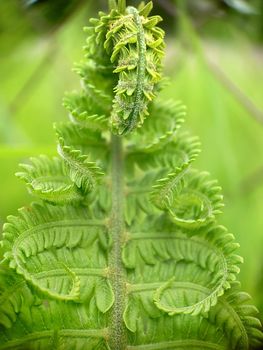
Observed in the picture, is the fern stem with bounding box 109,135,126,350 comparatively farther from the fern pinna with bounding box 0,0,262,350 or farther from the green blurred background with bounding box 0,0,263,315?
the green blurred background with bounding box 0,0,263,315

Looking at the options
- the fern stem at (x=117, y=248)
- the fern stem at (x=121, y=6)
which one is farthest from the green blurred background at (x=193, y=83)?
the fern stem at (x=121, y=6)

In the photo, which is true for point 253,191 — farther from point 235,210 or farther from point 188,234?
point 188,234

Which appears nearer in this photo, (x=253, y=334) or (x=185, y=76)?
(x=253, y=334)

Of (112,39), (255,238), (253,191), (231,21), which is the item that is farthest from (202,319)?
(231,21)

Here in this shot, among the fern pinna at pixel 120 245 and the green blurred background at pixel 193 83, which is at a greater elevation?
the green blurred background at pixel 193 83

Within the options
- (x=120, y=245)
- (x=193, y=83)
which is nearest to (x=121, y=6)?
(x=120, y=245)

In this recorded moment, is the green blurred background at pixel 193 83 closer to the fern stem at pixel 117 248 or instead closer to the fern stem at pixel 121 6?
the fern stem at pixel 117 248

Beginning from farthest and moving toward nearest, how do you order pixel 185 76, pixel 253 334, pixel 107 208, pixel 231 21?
pixel 185 76 → pixel 231 21 → pixel 107 208 → pixel 253 334
